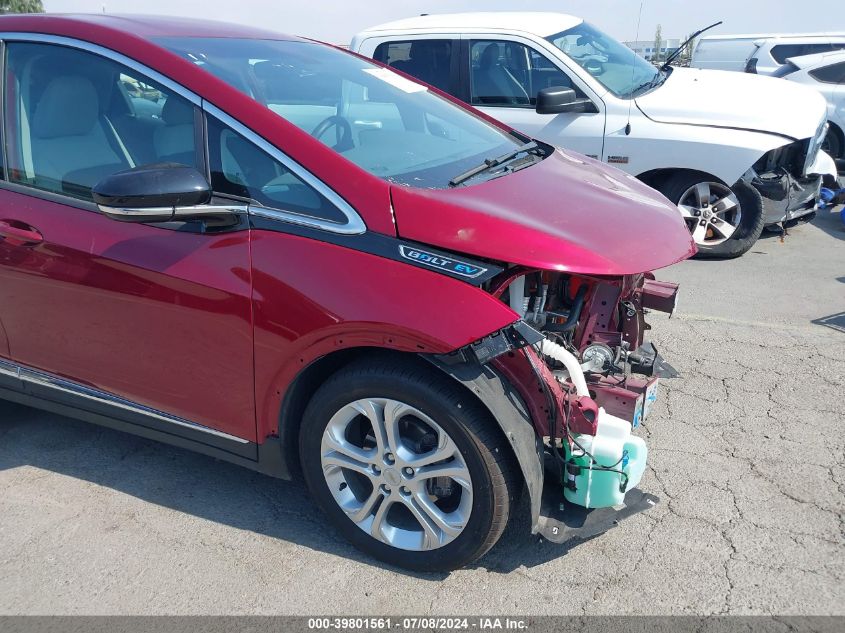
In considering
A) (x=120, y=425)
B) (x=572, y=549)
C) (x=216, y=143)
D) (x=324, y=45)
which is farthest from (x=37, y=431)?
(x=572, y=549)

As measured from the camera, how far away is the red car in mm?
2426

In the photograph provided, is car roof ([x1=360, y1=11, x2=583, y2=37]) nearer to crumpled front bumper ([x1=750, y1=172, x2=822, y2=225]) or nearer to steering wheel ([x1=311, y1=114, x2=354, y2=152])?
crumpled front bumper ([x1=750, y1=172, x2=822, y2=225])

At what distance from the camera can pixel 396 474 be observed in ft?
8.52

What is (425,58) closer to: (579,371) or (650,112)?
(650,112)

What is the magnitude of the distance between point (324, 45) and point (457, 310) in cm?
202

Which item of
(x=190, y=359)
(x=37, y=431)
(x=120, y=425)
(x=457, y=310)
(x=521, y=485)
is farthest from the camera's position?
(x=37, y=431)

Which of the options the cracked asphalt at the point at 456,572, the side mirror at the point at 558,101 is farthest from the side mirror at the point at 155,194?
the side mirror at the point at 558,101

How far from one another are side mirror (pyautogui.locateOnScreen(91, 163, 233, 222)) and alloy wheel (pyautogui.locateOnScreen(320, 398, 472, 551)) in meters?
0.87

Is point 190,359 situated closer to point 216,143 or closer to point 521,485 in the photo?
point 216,143

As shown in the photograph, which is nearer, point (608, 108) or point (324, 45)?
point (324, 45)

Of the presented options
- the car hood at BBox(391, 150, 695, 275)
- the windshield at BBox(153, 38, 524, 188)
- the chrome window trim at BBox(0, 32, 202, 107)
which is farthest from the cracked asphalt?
the chrome window trim at BBox(0, 32, 202, 107)

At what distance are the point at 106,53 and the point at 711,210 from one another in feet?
16.6

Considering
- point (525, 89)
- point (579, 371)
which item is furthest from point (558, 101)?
point (579, 371)

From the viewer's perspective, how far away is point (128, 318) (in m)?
2.77
